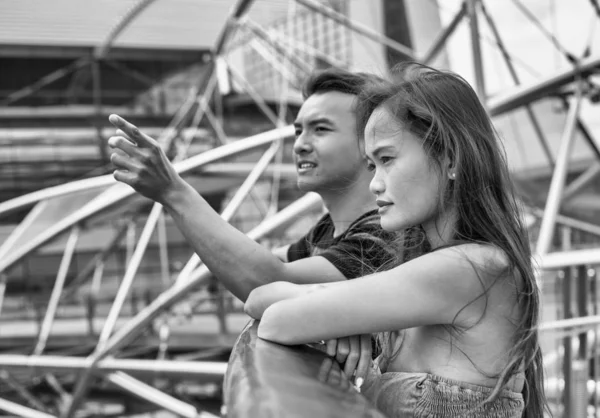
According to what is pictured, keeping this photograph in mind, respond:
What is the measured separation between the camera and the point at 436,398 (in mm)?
1482

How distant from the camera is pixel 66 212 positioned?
1770 centimetres

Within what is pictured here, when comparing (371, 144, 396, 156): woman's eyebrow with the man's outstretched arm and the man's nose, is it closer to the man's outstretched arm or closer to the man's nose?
the man's outstretched arm

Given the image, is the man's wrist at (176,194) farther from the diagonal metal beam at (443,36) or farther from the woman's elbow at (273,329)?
the diagonal metal beam at (443,36)

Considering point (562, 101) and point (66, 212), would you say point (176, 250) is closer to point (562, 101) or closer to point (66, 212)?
point (66, 212)

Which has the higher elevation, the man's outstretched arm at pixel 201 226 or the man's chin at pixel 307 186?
the man's chin at pixel 307 186

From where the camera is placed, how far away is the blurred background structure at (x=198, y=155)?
8.91 m

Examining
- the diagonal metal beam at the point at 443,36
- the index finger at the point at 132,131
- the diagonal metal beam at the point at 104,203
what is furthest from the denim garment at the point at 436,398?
the diagonal metal beam at the point at 443,36

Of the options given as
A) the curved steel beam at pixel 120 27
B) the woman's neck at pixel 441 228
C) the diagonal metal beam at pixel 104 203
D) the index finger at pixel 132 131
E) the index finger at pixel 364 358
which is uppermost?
the curved steel beam at pixel 120 27

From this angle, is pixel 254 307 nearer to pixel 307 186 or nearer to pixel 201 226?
pixel 201 226

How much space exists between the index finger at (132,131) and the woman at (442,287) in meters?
0.49

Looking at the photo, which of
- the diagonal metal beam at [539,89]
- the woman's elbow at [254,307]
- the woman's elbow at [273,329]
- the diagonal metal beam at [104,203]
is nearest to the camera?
the woman's elbow at [273,329]

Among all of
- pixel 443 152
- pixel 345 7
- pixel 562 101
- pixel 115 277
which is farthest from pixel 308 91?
pixel 115 277

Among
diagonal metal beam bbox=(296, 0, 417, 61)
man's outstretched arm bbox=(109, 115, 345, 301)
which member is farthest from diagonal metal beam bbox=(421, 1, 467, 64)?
man's outstretched arm bbox=(109, 115, 345, 301)

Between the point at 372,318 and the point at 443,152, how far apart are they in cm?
37
